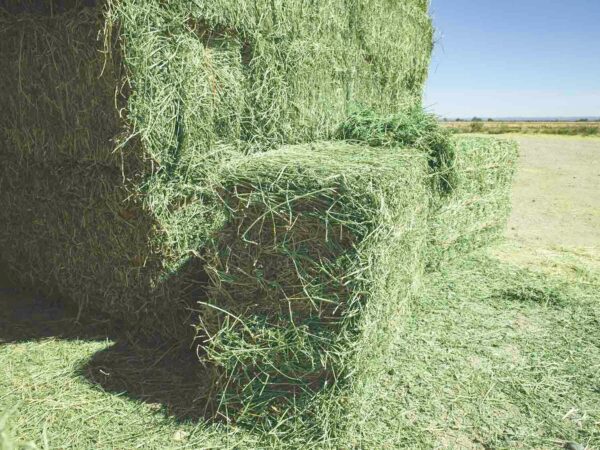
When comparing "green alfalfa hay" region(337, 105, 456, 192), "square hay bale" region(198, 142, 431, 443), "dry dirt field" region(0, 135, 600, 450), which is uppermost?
"green alfalfa hay" region(337, 105, 456, 192)

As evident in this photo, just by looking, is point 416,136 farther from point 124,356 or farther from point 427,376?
point 124,356

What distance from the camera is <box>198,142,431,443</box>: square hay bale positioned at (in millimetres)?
3018

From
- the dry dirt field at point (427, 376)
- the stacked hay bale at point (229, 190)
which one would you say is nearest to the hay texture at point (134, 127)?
the stacked hay bale at point (229, 190)

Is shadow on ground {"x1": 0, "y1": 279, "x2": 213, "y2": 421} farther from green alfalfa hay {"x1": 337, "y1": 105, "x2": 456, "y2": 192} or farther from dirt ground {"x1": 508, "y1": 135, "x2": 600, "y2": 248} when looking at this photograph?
dirt ground {"x1": 508, "y1": 135, "x2": 600, "y2": 248}

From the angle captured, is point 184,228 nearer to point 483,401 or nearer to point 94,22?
point 94,22

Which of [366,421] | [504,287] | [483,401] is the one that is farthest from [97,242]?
[504,287]

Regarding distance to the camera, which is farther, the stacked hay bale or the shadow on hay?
the shadow on hay

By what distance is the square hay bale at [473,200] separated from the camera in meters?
5.63

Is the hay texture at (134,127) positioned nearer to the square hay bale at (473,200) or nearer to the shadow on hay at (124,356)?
the shadow on hay at (124,356)

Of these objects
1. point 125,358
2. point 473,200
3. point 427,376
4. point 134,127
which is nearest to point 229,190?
point 134,127

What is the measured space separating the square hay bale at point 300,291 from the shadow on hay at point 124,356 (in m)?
0.35

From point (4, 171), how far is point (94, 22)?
2.03 metres

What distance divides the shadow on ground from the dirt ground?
6222 millimetres

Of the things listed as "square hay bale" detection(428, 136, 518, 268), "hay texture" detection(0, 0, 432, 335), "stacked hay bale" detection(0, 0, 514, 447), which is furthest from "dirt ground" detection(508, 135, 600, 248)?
"hay texture" detection(0, 0, 432, 335)
